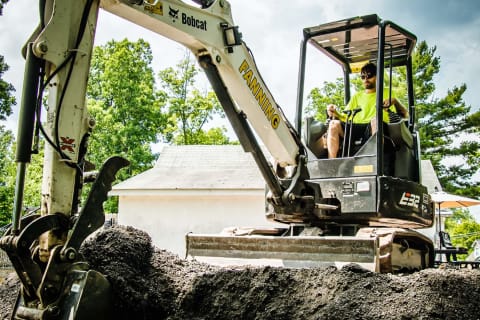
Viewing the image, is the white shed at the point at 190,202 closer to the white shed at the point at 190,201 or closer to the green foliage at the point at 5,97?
the white shed at the point at 190,201

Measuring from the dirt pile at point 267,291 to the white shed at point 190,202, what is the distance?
11979 mm

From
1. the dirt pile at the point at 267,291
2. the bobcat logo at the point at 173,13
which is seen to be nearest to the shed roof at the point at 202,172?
Result: the dirt pile at the point at 267,291

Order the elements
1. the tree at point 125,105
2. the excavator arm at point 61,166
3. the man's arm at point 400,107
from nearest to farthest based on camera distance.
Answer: the excavator arm at point 61,166, the man's arm at point 400,107, the tree at point 125,105

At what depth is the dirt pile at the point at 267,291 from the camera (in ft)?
14.0

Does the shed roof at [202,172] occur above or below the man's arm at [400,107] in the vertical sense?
below

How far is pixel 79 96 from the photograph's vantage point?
3.83m

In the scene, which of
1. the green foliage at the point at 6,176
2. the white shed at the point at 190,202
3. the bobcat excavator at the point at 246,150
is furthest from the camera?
the green foliage at the point at 6,176

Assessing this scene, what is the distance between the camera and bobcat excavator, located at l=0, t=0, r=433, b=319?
3.62 meters

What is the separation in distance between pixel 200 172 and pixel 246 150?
13756mm

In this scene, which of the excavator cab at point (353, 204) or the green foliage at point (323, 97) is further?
the green foliage at point (323, 97)

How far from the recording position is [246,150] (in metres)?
5.50

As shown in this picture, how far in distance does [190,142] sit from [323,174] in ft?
95.3

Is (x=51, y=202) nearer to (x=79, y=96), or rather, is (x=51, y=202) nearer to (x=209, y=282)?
(x=79, y=96)

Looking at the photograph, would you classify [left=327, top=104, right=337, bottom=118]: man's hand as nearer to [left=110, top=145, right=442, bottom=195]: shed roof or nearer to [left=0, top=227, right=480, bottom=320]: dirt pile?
[left=0, top=227, right=480, bottom=320]: dirt pile
